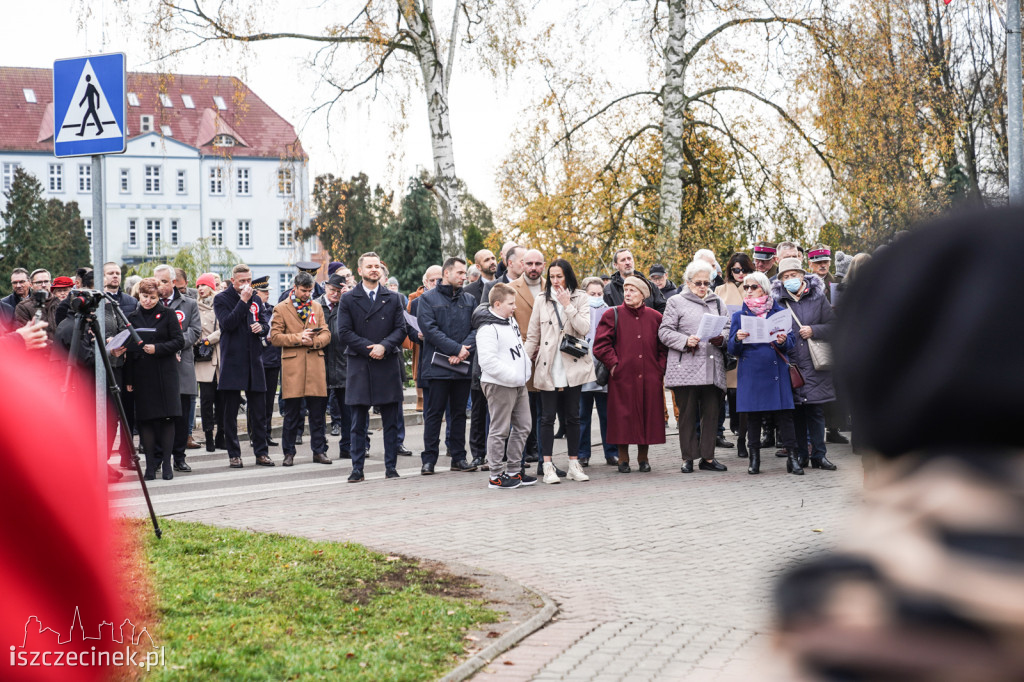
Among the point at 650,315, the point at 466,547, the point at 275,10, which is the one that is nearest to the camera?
the point at 466,547

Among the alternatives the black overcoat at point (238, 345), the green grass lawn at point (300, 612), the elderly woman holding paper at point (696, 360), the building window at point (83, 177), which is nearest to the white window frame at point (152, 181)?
the building window at point (83, 177)

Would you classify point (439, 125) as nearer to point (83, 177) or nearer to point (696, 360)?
point (696, 360)

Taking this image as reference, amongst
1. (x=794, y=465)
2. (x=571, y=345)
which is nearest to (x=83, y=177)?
(x=571, y=345)

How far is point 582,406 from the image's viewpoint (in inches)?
507

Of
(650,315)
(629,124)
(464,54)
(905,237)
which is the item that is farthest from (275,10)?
(905,237)

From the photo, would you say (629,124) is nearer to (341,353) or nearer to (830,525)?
(341,353)

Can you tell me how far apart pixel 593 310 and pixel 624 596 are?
22.3 ft

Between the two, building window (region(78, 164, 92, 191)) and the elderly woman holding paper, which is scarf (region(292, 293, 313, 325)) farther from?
building window (region(78, 164, 92, 191))

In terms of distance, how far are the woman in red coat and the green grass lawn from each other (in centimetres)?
463

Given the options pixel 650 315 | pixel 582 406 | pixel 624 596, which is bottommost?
pixel 624 596

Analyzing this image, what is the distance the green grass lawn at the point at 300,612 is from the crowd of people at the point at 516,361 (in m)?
Result: 4.01

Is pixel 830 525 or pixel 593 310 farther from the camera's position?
pixel 593 310

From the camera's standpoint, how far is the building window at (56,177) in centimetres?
8525

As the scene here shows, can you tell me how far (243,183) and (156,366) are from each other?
78.5m
